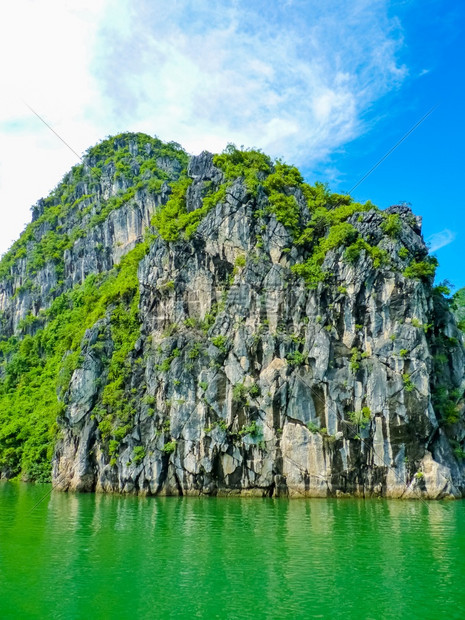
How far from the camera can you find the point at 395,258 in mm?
36781

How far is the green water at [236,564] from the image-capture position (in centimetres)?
1245

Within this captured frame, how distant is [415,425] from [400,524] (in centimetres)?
1080

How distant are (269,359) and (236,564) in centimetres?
2103

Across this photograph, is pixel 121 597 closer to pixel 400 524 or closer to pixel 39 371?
pixel 400 524

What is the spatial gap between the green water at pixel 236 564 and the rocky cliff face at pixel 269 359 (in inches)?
248

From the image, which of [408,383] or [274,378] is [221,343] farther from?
[408,383]

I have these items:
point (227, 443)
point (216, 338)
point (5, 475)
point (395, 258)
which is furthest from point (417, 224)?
point (5, 475)

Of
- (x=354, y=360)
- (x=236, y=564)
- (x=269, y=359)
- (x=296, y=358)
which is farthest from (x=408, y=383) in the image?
(x=236, y=564)

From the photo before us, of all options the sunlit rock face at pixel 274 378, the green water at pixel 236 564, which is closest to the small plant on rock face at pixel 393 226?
the sunlit rock face at pixel 274 378

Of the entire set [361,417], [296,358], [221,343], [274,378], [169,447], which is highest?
[221,343]

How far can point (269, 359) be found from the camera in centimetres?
3666

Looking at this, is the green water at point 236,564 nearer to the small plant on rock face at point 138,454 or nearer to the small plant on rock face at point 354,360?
the small plant on rock face at point 138,454

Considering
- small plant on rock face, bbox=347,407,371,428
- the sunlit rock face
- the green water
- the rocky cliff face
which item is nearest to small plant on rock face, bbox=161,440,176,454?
the sunlit rock face

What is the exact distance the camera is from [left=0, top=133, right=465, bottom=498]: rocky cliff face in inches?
1303
